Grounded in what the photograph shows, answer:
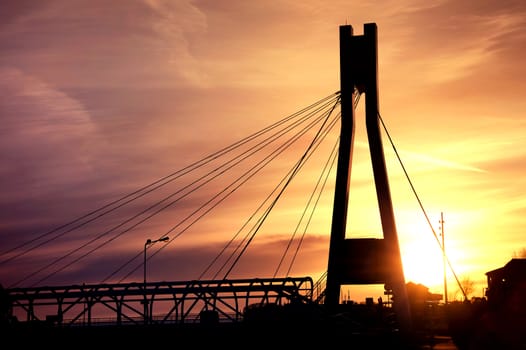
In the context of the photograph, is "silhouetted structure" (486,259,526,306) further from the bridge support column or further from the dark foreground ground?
the bridge support column

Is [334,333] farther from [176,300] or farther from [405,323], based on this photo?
[176,300]

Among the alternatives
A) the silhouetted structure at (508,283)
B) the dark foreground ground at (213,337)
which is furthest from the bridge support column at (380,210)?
the silhouetted structure at (508,283)

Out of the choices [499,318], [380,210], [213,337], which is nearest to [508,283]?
[499,318]

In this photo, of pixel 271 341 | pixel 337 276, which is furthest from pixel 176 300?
pixel 337 276

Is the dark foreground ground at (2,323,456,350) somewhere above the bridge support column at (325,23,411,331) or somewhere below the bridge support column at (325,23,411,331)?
below

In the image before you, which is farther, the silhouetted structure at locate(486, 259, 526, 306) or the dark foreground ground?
the silhouetted structure at locate(486, 259, 526, 306)

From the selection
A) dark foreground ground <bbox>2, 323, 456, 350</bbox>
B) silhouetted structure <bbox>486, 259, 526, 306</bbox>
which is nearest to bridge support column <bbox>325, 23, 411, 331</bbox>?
dark foreground ground <bbox>2, 323, 456, 350</bbox>

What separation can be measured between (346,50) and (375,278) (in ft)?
46.5

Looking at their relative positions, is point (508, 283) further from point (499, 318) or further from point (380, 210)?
point (380, 210)

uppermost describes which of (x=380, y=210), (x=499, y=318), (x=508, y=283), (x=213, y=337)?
(x=380, y=210)

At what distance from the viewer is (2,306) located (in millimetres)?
51750

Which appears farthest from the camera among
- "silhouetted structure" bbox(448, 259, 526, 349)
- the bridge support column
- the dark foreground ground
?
"silhouetted structure" bbox(448, 259, 526, 349)

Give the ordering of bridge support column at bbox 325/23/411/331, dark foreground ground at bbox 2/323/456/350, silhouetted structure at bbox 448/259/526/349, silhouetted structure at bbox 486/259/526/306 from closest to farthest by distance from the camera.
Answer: dark foreground ground at bbox 2/323/456/350, bridge support column at bbox 325/23/411/331, silhouetted structure at bbox 448/259/526/349, silhouetted structure at bbox 486/259/526/306

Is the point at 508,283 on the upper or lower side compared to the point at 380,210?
lower
